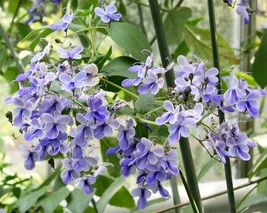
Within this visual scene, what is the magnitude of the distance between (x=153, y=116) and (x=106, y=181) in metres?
0.31

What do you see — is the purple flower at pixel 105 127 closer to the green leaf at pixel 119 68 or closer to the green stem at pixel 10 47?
the green leaf at pixel 119 68

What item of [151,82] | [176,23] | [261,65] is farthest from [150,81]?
[176,23]

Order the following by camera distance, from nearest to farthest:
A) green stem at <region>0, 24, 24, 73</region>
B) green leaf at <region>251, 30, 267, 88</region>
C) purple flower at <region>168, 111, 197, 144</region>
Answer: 1. purple flower at <region>168, 111, 197, 144</region>
2. green leaf at <region>251, 30, 267, 88</region>
3. green stem at <region>0, 24, 24, 73</region>

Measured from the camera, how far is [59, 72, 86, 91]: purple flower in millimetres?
327

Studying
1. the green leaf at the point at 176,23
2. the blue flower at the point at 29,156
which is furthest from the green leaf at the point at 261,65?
the blue flower at the point at 29,156

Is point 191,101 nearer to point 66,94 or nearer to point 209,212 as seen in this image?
point 66,94

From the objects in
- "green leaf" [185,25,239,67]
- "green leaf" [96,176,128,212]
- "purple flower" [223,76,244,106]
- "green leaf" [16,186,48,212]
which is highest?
"purple flower" [223,76,244,106]

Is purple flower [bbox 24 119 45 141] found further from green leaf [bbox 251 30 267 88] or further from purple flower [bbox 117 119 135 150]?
green leaf [bbox 251 30 267 88]

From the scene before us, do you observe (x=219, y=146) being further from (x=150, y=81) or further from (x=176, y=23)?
(x=176, y=23)

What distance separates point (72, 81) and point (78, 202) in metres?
0.29

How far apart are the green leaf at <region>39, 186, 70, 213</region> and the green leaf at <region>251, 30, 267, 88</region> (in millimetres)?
232

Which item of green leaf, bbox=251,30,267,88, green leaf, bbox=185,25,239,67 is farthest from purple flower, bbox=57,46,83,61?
green leaf, bbox=185,25,239,67

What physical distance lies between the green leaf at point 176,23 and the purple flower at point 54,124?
0.33 m

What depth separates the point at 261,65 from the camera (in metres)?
0.51
